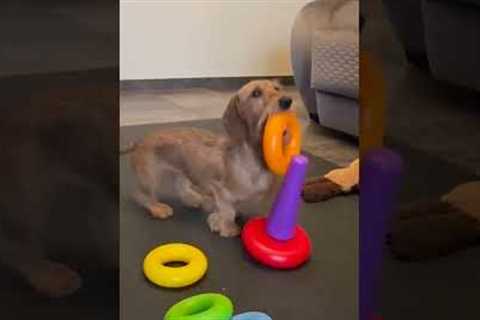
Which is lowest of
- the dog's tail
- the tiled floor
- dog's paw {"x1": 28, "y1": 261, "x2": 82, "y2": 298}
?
the tiled floor

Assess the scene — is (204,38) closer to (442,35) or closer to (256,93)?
(256,93)

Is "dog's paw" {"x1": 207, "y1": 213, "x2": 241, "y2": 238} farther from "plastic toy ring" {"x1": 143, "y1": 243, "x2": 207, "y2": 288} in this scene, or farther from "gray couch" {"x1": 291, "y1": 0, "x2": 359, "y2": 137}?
"gray couch" {"x1": 291, "y1": 0, "x2": 359, "y2": 137}

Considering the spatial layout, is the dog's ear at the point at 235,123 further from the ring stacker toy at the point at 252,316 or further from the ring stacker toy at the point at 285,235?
the ring stacker toy at the point at 252,316

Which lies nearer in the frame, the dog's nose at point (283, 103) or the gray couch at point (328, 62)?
the dog's nose at point (283, 103)

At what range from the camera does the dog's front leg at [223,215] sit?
1278mm

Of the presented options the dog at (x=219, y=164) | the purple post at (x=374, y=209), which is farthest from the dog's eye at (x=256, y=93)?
the purple post at (x=374, y=209)

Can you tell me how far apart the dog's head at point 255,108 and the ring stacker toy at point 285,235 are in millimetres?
122

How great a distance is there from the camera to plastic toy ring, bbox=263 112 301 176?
1185 mm

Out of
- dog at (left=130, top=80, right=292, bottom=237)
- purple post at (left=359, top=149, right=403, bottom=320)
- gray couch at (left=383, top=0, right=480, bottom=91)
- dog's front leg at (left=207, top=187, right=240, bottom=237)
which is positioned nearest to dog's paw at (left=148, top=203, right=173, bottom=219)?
dog at (left=130, top=80, right=292, bottom=237)

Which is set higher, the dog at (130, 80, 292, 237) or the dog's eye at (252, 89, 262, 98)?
the dog's eye at (252, 89, 262, 98)

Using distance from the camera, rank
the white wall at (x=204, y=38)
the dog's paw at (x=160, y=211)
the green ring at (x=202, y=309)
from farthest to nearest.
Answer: the white wall at (x=204, y=38) → the dog's paw at (x=160, y=211) → the green ring at (x=202, y=309)

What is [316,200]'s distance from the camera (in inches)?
56.8

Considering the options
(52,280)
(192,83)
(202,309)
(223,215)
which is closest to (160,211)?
(223,215)

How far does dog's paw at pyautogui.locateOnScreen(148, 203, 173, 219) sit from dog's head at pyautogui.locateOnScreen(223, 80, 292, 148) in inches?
8.5
